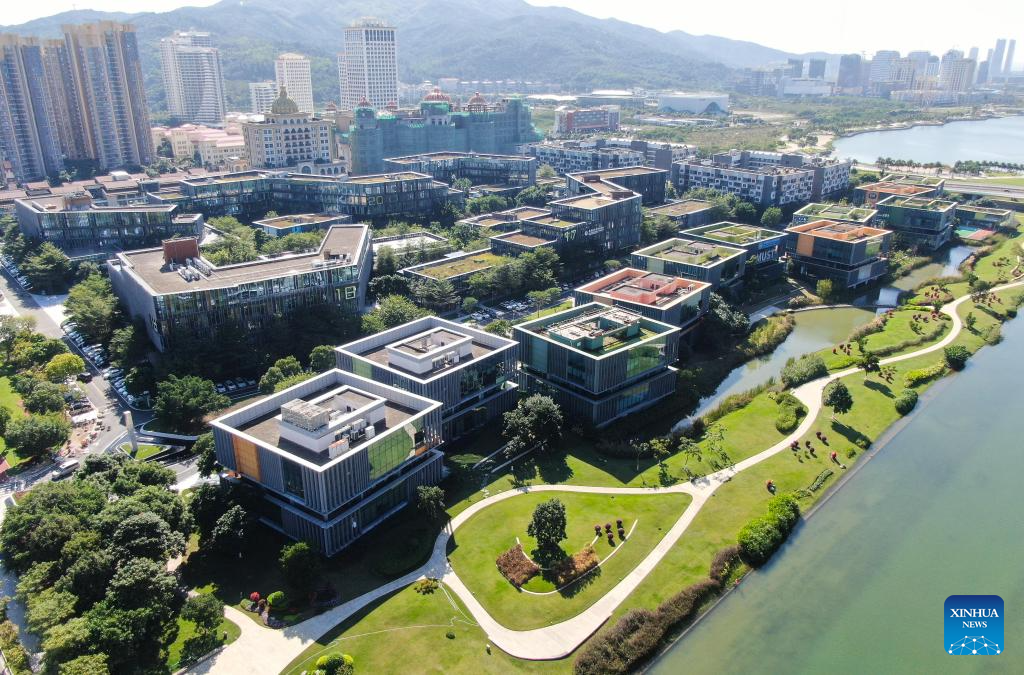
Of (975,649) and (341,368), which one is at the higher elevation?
(341,368)

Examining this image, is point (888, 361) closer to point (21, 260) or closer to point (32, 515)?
point (32, 515)

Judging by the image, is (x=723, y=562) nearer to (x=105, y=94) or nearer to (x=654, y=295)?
(x=654, y=295)

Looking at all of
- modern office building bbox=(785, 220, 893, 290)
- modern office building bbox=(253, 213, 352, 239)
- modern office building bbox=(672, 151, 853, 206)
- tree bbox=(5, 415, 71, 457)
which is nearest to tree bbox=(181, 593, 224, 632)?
tree bbox=(5, 415, 71, 457)

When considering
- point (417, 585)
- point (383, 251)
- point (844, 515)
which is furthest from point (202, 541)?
point (383, 251)

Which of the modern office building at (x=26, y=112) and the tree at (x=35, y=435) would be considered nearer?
the tree at (x=35, y=435)

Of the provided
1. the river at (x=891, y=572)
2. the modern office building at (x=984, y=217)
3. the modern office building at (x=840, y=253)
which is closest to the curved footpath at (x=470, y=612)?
the river at (x=891, y=572)

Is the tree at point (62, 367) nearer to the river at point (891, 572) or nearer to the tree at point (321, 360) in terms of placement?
the tree at point (321, 360)
